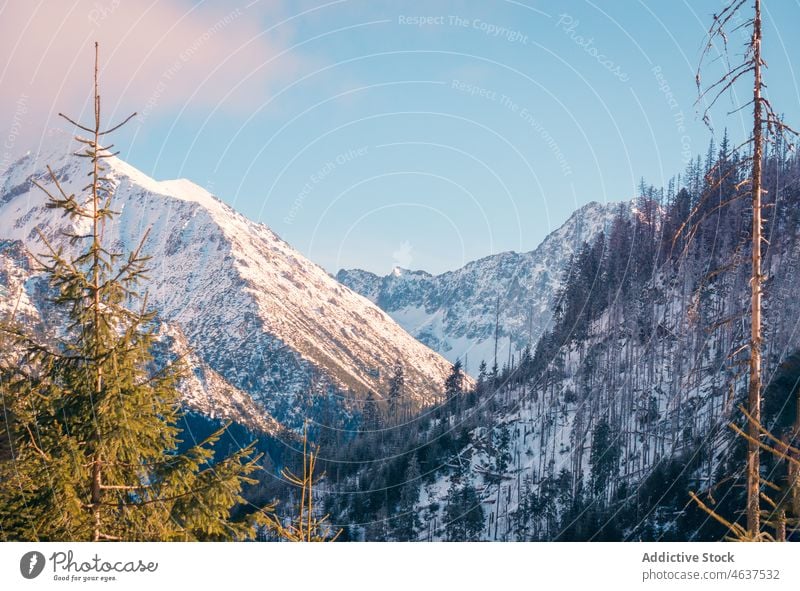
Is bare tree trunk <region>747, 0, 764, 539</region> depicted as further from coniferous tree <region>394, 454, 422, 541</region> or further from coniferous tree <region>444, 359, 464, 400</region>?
coniferous tree <region>444, 359, 464, 400</region>

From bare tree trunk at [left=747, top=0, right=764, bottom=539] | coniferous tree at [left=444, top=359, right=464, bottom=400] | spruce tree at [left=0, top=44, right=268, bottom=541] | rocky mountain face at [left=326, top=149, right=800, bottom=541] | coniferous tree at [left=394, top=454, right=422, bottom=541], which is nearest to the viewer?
bare tree trunk at [left=747, top=0, right=764, bottom=539]

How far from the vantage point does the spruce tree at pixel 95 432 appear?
1211 centimetres

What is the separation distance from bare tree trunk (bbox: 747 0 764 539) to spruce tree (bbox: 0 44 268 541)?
8370mm

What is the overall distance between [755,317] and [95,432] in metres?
11.4

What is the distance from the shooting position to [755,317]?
35.8 ft

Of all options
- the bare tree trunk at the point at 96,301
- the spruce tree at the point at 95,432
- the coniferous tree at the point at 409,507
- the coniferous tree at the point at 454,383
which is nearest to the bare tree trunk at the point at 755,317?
the spruce tree at the point at 95,432

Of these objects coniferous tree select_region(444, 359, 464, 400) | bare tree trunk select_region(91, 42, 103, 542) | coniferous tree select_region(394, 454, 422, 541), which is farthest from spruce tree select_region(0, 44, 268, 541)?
coniferous tree select_region(444, 359, 464, 400)

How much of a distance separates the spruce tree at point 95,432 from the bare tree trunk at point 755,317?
27.5 ft

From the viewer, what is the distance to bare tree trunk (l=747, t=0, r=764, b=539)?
34.7ft

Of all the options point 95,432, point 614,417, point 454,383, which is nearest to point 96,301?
point 95,432

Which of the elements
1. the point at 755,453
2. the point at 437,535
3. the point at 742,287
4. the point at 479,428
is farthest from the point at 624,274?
the point at 755,453

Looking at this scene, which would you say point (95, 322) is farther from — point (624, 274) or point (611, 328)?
point (624, 274)

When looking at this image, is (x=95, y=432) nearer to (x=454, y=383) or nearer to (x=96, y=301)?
(x=96, y=301)

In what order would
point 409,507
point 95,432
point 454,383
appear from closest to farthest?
point 95,432, point 409,507, point 454,383
